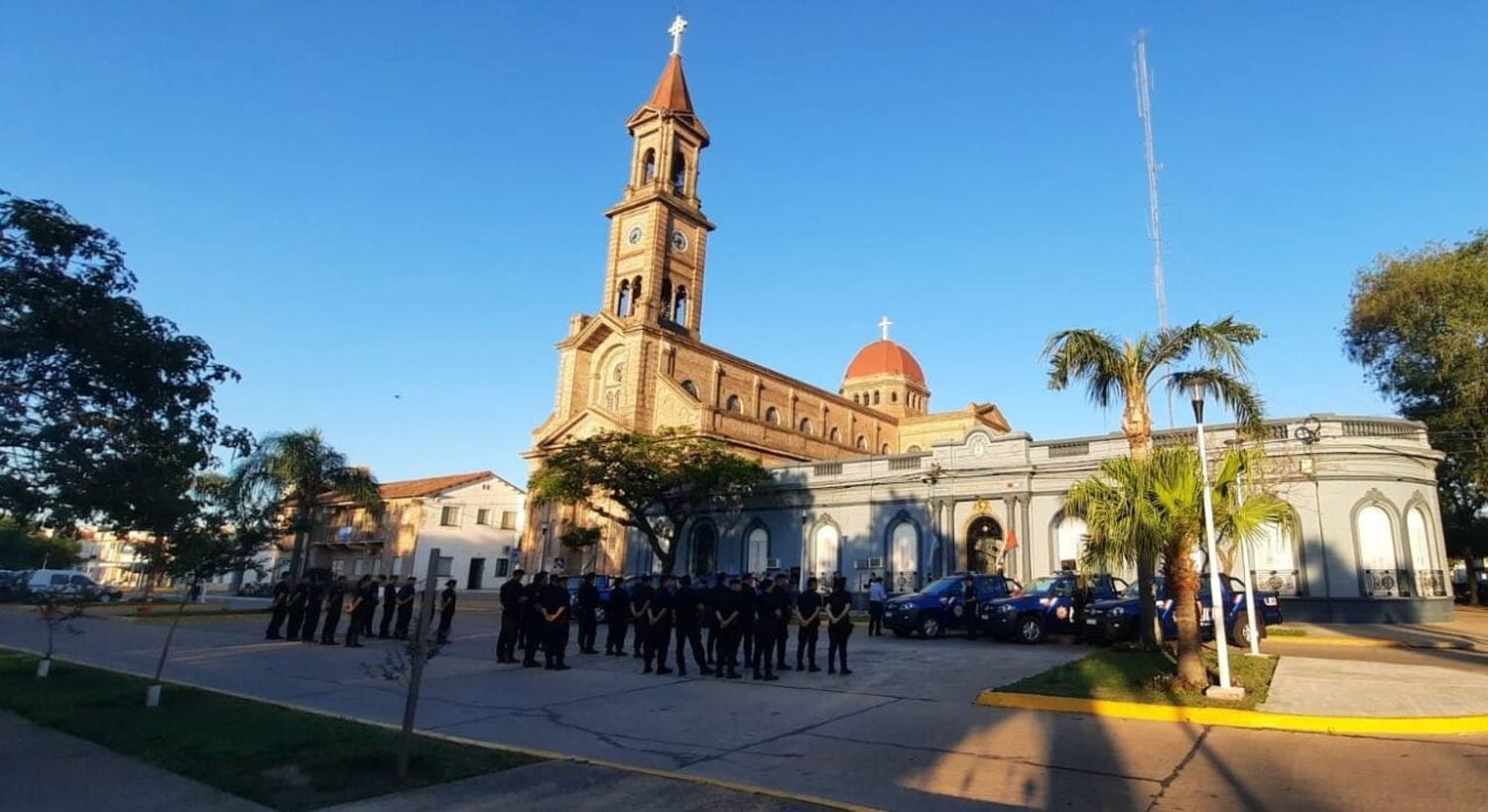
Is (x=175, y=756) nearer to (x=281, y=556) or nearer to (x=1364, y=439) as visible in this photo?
(x=1364, y=439)

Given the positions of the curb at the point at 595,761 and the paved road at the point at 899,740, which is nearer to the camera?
the curb at the point at 595,761

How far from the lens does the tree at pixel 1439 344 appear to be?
3117 cm

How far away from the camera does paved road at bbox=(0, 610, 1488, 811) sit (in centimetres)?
658

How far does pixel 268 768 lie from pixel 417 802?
5.93ft

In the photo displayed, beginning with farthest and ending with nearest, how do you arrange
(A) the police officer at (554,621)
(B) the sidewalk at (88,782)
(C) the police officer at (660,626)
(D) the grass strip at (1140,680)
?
(A) the police officer at (554,621)
(C) the police officer at (660,626)
(D) the grass strip at (1140,680)
(B) the sidewalk at (88,782)

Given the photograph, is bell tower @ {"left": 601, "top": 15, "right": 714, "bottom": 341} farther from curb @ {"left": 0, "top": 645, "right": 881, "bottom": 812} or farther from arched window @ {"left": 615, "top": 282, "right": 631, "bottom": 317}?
curb @ {"left": 0, "top": 645, "right": 881, "bottom": 812}

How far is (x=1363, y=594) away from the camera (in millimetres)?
23812

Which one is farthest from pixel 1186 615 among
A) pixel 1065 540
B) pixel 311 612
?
pixel 311 612

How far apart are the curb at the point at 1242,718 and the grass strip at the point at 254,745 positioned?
5.97 m

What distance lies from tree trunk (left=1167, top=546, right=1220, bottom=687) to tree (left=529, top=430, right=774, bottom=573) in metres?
23.3

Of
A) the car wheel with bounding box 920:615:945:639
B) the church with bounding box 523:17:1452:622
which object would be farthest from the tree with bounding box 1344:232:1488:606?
the car wheel with bounding box 920:615:945:639

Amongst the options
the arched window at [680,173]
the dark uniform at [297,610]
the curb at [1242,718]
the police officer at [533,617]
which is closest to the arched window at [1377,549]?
the curb at [1242,718]

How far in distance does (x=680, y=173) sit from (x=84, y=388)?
45.3 metres

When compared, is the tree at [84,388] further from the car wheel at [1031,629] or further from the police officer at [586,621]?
the car wheel at [1031,629]
